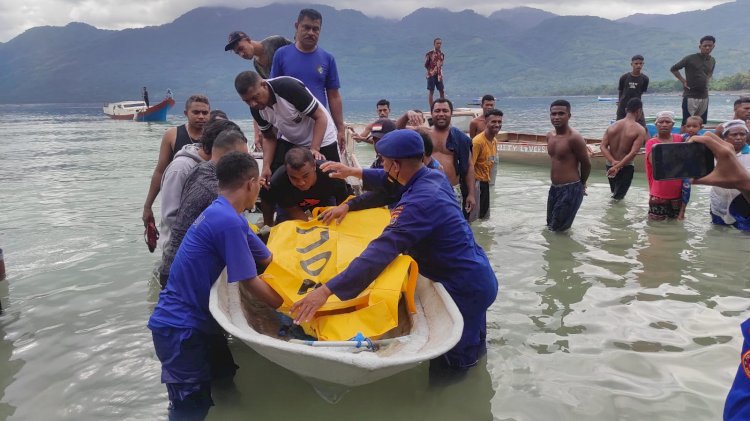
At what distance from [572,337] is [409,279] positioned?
1821 millimetres

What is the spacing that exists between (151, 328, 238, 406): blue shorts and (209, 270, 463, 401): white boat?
204mm

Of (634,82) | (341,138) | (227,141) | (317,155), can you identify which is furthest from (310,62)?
(634,82)

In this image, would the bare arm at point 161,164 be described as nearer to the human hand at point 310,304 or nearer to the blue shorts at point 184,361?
the blue shorts at point 184,361

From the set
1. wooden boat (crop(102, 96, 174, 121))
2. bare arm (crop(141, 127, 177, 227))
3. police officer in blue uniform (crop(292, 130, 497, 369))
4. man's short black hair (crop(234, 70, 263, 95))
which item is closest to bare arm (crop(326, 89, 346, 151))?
man's short black hair (crop(234, 70, 263, 95))

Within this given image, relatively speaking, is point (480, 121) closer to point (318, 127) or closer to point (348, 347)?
point (318, 127)

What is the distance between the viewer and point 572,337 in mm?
3986

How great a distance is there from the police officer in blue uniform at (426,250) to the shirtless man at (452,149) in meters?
2.99

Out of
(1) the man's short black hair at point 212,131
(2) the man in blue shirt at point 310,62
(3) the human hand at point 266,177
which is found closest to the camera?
(1) the man's short black hair at point 212,131

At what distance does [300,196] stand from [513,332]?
6.97 feet

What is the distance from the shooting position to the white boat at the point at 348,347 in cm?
225

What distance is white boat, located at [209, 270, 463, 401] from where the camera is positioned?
2.25 metres

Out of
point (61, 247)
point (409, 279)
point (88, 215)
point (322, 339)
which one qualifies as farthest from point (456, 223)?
point (88, 215)

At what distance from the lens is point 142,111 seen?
37.2 meters

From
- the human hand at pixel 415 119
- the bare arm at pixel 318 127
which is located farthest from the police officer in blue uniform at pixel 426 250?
the human hand at pixel 415 119
